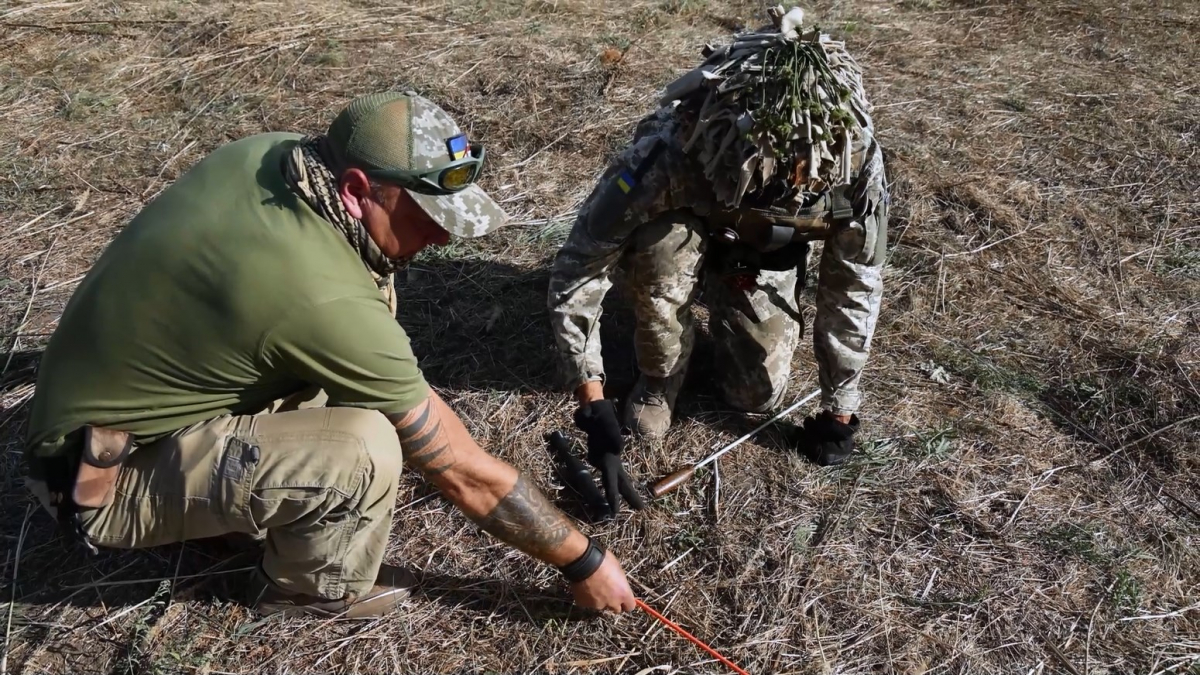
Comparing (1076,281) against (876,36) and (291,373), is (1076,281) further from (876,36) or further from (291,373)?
(291,373)

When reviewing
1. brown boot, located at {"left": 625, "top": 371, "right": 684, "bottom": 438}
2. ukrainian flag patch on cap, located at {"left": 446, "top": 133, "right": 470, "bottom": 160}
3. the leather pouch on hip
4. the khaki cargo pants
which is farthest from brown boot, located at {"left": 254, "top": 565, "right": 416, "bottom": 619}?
ukrainian flag patch on cap, located at {"left": 446, "top": 133, "right": 470, "bottom": 160}

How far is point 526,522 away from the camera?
258 centimetres

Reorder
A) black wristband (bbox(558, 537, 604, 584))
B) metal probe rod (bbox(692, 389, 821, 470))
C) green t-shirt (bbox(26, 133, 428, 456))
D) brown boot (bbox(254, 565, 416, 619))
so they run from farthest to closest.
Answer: metal probe rod (bbox(692, 389, 821, 470))
brown boot (bbox(254, 565, 416, 619))
black wristband (bbox(558, 537, 604, 584))
green t-shirt (bbox(26, 133, 428, 456))

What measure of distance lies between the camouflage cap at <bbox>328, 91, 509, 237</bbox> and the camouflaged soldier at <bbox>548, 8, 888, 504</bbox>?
1.04 m

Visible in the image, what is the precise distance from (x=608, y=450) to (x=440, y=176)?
134cm

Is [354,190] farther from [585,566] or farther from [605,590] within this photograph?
[605,590]

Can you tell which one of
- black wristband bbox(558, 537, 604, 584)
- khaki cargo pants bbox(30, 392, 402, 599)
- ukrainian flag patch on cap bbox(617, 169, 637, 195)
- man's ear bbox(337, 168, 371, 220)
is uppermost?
man's ear bbox(337, 168, 371, 220)

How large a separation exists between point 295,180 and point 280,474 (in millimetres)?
804

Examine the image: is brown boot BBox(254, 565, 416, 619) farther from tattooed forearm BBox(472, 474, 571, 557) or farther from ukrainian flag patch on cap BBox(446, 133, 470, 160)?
ukrainian flag patch on cap BBox(446, 133, 470, 160)

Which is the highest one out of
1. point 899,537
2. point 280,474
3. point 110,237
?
point 280,474

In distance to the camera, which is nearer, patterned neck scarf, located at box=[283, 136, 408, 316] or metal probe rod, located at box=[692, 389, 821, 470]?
patterned neck scarf, located at box=[283, 136, 408, 316]

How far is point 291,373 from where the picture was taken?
2.38 meters

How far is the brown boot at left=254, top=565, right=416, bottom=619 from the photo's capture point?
2.81 meters

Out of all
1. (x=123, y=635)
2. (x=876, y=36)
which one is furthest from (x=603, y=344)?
(x=876, y=36)
